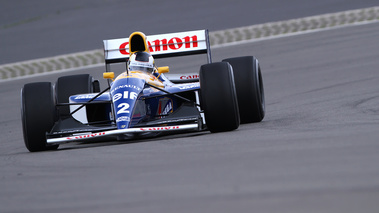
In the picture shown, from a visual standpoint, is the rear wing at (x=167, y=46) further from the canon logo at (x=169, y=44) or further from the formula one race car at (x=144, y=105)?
the formula one race car at (x=144, y=105)

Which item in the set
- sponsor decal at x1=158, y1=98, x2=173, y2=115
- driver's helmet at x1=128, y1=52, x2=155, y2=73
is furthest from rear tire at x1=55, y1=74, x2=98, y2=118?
sponsor decal at x1=158, y1=98, x2=173, y2=115

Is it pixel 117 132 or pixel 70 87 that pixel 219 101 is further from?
pixel 70 87

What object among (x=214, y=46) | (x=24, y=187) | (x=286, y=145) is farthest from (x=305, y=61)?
(x=24, y=187)

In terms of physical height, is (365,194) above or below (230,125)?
above

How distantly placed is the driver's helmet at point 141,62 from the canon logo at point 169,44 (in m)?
0.94

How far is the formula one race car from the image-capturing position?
24.5ft

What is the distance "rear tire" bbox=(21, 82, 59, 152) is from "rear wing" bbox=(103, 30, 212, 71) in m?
2.14

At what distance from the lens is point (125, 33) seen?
20.1 m

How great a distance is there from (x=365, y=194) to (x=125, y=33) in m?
16.6

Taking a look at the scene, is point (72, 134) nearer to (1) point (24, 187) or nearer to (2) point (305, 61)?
(1) point (24, 187)

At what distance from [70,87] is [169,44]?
4.66ft

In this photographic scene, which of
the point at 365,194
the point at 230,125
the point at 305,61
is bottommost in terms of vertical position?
the point at 305,61

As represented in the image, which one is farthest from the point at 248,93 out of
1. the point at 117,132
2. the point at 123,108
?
the point at 117,132

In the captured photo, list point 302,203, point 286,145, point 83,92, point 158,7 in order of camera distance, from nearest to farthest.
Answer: point 302,203 → point 286,145 → point 83,92 → point 158,7
